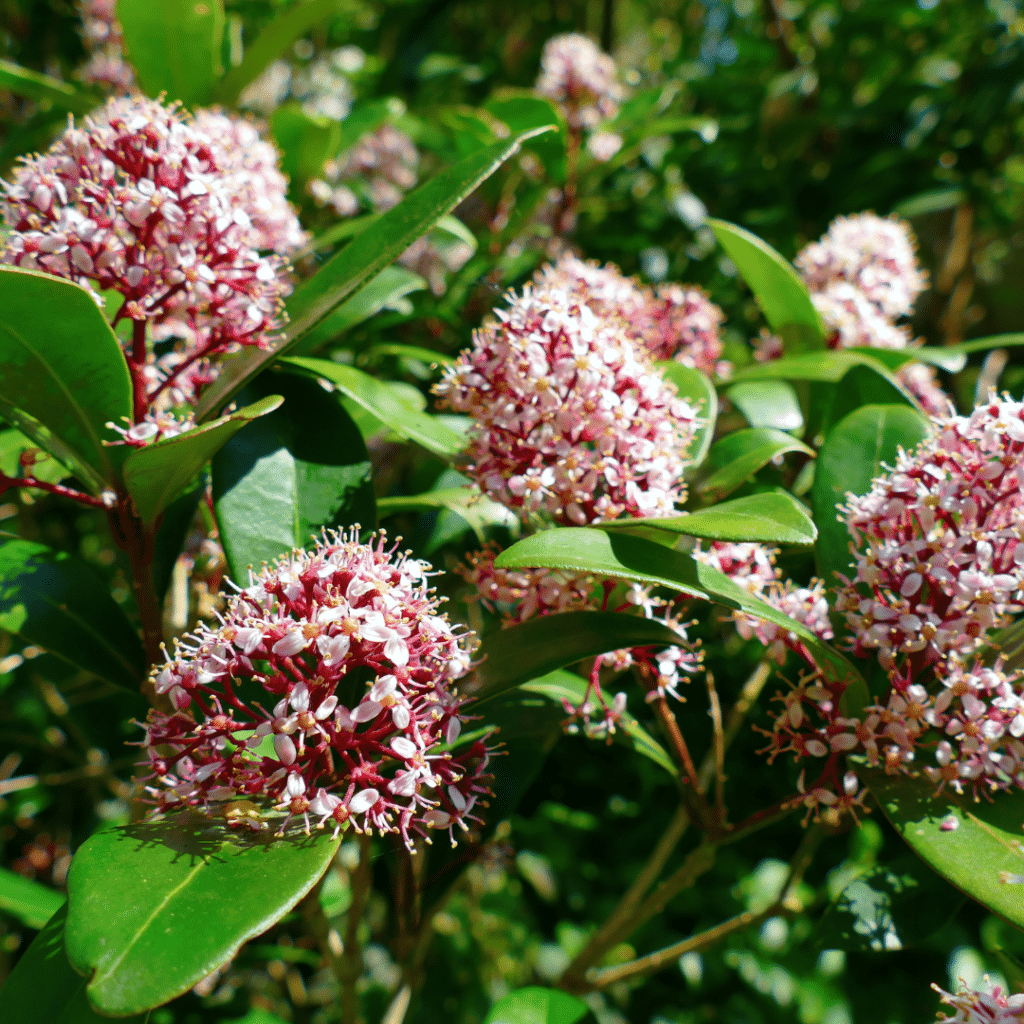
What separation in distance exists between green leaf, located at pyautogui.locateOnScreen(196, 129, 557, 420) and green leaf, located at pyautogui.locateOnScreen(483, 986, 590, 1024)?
3.47 feet

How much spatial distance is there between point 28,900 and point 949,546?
1654mm

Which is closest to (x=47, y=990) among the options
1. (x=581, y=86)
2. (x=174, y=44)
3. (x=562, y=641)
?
(x=562, y=641)

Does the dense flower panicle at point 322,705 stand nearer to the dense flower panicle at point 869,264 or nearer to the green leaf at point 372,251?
the green leaf at point 372,251

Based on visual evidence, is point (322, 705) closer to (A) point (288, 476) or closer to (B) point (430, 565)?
(B) point (430, 565)

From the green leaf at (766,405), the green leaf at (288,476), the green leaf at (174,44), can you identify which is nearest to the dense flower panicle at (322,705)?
the green leaf at (288,476)

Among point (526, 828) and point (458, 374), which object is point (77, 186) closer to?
point (458, 374)

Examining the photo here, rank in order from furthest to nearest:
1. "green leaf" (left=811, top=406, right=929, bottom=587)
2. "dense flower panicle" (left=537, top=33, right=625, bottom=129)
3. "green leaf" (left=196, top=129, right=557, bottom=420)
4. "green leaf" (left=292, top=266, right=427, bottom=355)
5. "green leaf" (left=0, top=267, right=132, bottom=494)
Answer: "dense flower panicle" (left=537, top=33, right=625, bottom=129), "green leaf" (left=292, top=266, right=427, bottom=355), "green leaf" (left=811, top=406, right=929, bottom=587), "green leaf" (left=196, top=129, right=557, bottom=420), "green leaf" (left=0, top=267, right=132, bottom=494)

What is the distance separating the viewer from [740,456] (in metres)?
1.46

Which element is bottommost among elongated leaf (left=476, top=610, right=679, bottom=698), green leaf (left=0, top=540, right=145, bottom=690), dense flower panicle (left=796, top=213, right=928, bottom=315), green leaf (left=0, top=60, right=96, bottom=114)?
green leaf (left=0, top=540, right=145, bottom=690)

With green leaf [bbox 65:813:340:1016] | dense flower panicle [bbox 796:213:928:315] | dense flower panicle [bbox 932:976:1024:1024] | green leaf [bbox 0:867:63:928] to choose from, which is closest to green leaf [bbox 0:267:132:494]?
green leaf [bbox 65:813:340:1016]

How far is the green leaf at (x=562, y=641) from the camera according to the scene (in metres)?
1.09

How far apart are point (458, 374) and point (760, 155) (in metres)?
2.63

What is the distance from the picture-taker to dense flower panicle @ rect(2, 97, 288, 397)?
3.93 feet

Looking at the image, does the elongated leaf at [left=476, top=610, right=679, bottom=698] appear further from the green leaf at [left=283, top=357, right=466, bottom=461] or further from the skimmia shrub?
the green leaf at [left=283, top=357, right=466, bottom=461]
